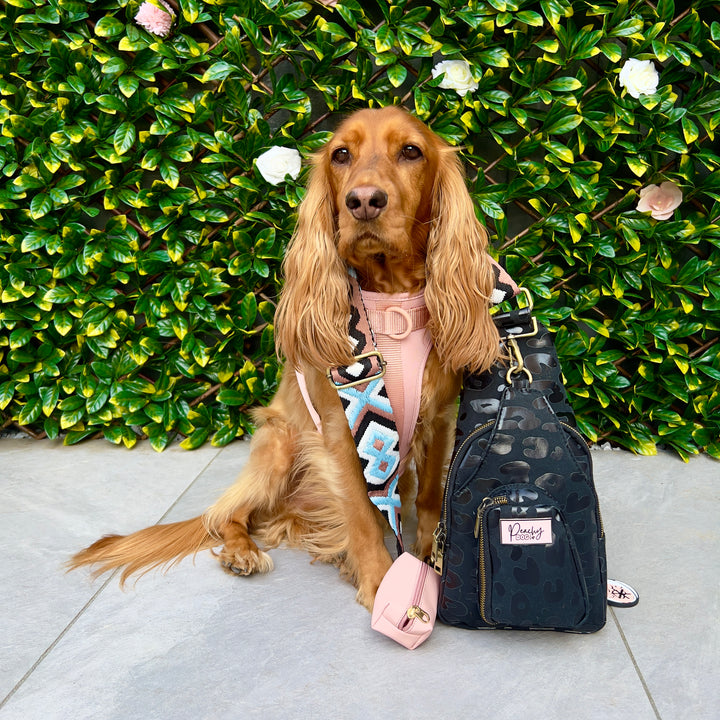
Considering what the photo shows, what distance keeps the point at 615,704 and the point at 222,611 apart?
3.47 feet

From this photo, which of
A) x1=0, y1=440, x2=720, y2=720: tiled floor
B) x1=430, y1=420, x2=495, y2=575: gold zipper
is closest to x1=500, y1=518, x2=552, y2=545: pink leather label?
x1=430, y1=420, x2=495, y2=575: gold zipper

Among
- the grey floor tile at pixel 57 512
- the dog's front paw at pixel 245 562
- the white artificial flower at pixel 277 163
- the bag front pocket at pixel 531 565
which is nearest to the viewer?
the bag front pocket at pixel 531 565

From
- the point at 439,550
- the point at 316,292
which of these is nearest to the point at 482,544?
the point at 439,550

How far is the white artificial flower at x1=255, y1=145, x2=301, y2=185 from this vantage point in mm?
2520

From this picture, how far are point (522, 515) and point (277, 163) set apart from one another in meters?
1.73

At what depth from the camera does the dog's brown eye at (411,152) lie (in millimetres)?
1787

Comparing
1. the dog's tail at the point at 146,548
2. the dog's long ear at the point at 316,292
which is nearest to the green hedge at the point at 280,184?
the dog's long ear at the point at 316,292

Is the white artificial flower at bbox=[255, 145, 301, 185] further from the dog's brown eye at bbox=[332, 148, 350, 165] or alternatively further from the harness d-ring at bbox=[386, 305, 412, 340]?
the harness d-ring at bbox=[386, 305, 412, 340]

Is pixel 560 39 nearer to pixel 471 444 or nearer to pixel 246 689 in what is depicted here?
pixel 471 444

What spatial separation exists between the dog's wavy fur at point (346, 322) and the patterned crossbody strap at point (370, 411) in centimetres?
4

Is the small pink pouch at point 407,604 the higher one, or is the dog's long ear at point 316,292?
the dog's long ear at point 316,292

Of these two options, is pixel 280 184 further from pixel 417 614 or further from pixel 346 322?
pixel 417 614

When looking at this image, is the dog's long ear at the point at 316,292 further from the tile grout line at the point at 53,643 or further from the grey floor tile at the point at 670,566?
the grey floor tile at the point at 670,566

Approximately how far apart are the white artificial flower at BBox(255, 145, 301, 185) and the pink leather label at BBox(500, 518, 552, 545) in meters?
1.70
